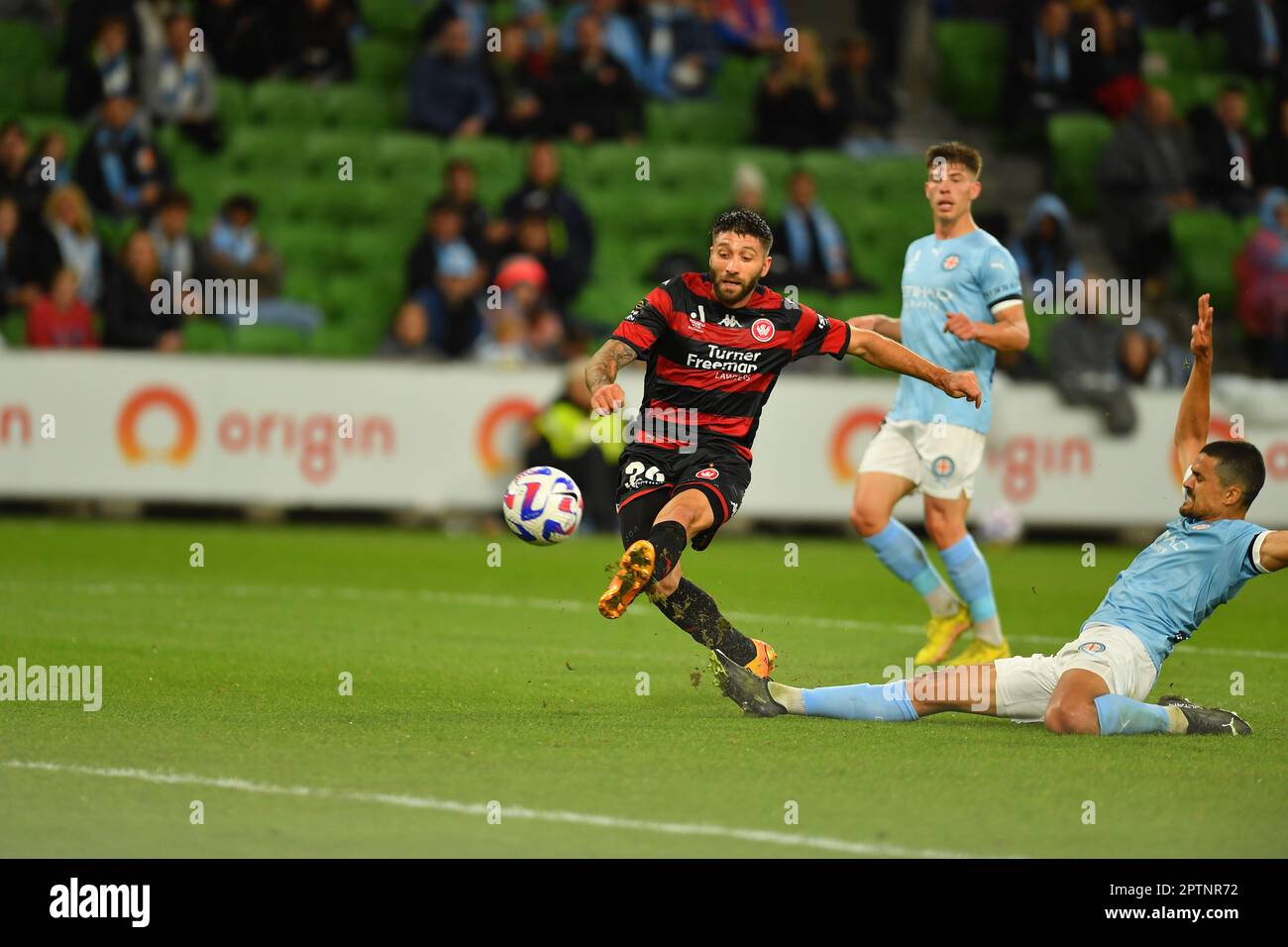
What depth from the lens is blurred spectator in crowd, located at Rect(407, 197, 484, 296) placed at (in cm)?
1820

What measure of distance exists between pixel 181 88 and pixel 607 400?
521 inches

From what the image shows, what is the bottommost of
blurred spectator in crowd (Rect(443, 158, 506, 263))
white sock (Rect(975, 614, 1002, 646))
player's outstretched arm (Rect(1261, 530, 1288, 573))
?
white sock (Rect(975, 614, 1002, 646))

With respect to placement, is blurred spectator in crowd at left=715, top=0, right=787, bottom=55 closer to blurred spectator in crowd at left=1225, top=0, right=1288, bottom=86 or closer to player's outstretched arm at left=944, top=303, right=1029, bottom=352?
blurred spectator in crowd at left=1225, top=0, right=1288, bottom=86

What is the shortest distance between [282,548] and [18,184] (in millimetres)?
5122

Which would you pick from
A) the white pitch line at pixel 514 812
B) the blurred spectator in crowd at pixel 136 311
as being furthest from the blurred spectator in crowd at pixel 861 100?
the white pitch line at pixel 514 812

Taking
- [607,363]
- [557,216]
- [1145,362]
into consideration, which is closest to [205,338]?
[557,216]

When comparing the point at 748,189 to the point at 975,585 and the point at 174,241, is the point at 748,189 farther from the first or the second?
the point at 975,585

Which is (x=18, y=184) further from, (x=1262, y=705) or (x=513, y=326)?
(x=1262, y=705)

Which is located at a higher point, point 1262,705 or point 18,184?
point 18,184

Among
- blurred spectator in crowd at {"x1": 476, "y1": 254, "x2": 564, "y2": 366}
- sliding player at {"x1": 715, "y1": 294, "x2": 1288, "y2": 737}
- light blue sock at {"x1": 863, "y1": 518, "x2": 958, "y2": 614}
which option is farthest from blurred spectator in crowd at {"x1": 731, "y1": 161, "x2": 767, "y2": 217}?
sliding player at {"x1": 715, "y1": 294, "x2": 1288, "y2": 737}

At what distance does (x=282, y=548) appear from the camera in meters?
15.1

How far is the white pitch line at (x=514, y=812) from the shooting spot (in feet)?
18.5
